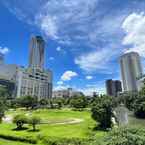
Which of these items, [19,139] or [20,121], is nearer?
[19,139]

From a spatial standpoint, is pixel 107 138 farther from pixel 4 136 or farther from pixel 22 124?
pixel 22 124

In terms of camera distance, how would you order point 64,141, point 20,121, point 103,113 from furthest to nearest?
point 20,121 < point 103,113 < point 64,141

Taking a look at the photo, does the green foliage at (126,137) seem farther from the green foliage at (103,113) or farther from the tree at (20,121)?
the tree at (20,121)

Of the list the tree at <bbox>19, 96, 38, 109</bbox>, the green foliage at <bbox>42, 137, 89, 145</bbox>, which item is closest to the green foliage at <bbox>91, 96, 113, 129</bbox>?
the green foliage at <bbox>42, 137, 89, 145</bbox>

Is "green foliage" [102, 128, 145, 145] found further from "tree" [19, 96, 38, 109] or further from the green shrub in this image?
"tree" [19, 96, 38, 109]

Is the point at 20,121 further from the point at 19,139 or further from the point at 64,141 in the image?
the point at 64,141

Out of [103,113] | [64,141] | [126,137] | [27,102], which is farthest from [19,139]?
[27,102]

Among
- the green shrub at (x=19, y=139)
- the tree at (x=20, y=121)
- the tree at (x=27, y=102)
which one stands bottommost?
the green shrub at (x=19, y=139)

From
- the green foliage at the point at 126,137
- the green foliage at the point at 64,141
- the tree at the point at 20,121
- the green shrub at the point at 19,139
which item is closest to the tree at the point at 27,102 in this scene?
the tree at the point at 20,121

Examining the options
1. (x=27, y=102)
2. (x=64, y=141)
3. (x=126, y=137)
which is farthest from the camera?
(x=27, y=102)

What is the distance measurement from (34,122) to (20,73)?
513 ft

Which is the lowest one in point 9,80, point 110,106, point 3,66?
point 110,106

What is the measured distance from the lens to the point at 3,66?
649ft

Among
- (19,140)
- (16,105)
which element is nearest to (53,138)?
(19,140)
